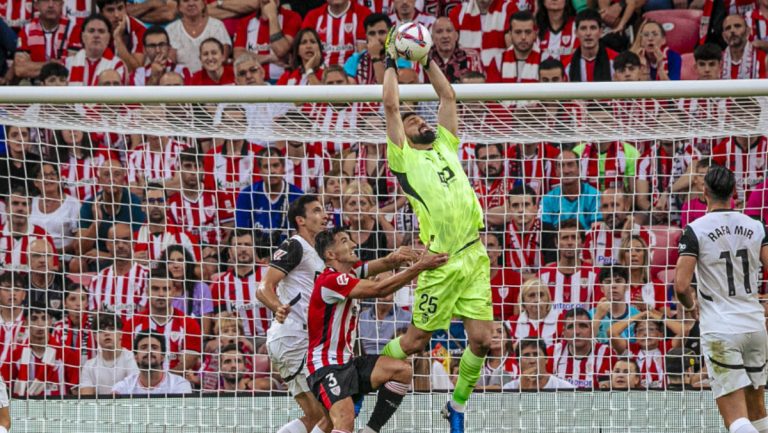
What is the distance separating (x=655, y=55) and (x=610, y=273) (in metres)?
2.62

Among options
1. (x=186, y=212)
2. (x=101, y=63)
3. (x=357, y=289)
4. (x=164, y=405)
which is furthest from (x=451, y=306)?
(x=101, y=63)

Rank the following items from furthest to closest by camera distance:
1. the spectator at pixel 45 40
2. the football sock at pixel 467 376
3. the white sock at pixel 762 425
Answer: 1. the spectator at pixel 45 40
2. the football sock at pixel 467 376
3. the white sock at pixel 762 425

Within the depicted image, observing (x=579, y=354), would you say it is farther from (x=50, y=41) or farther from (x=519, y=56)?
(x=50, y=41)

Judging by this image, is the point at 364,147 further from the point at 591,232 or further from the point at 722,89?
the point at 722,89

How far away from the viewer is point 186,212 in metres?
11.9

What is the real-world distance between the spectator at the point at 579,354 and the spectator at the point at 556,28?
3.05 meters

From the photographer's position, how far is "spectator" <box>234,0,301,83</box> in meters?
13.2

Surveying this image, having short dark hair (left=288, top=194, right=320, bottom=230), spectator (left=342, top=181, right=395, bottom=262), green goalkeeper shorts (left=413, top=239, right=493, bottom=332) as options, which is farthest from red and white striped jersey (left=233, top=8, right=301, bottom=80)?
green goalkeeper shorts (left=413, top=239, right=493, bottom=332)

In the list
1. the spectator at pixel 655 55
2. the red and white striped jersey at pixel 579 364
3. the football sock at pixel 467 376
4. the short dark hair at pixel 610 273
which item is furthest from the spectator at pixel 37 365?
the spectator at pixel 655 55

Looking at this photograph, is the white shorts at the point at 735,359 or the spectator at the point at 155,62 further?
the spectator at the point at 155,62

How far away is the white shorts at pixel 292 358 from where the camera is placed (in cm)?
891

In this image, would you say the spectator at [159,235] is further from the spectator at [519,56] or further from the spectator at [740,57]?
the spectator at [740,57]

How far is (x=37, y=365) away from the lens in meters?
11.5

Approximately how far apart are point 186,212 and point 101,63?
8.26 feet
